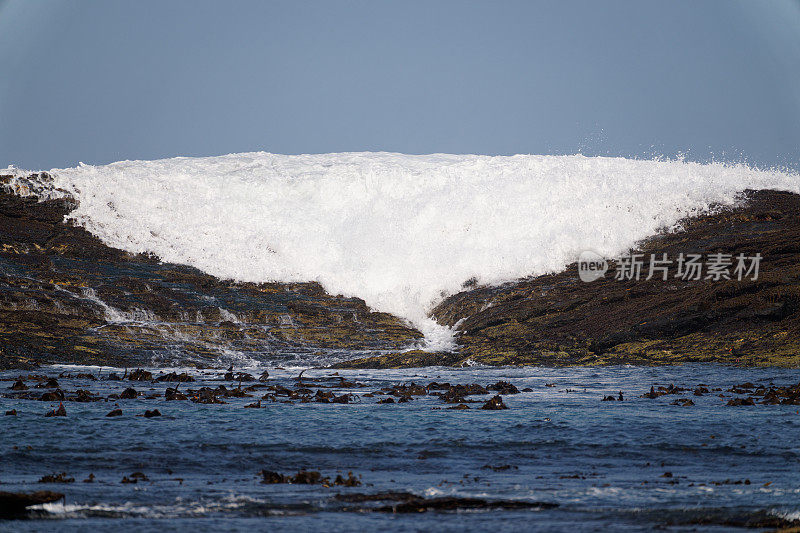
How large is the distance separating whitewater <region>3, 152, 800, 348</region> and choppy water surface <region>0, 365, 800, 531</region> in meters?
21.9

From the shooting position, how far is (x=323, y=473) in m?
12.3

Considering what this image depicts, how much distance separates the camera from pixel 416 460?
13.5 metres

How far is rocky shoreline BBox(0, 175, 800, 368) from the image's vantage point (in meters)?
31.7

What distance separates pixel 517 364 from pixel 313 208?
27.8 m

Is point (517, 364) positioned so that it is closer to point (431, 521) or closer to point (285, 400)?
point (285, 400)

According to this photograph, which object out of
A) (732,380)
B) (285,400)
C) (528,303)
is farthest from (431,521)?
(528,303)

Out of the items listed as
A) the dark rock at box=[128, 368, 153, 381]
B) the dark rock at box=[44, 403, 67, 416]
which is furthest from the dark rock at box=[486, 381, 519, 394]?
the dark rock at box=[44, 403, 67, 416]

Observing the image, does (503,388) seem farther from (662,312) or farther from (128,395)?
(662,312)

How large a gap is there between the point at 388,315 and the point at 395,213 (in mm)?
13021

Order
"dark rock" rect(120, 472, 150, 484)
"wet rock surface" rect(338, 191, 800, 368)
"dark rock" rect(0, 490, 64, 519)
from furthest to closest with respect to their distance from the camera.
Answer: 1. "wet rock surface" rect(338, 191, 800, 368)
2. "dark rock" rect(120, 472, 150, 484)
3. "dark rock" rect(0, 490, 64, 519)

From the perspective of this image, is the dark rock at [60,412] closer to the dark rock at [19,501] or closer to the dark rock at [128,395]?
the dark rock at [128,395]

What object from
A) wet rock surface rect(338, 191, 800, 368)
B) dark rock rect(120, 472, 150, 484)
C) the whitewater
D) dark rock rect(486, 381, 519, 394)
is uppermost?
the whitewater

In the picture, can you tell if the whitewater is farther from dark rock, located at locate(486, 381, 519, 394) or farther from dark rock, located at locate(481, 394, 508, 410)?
dark rock, located at locate(481, 394, 508, 410)

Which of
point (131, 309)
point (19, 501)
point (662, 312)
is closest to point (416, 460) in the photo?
point (19, 501)
